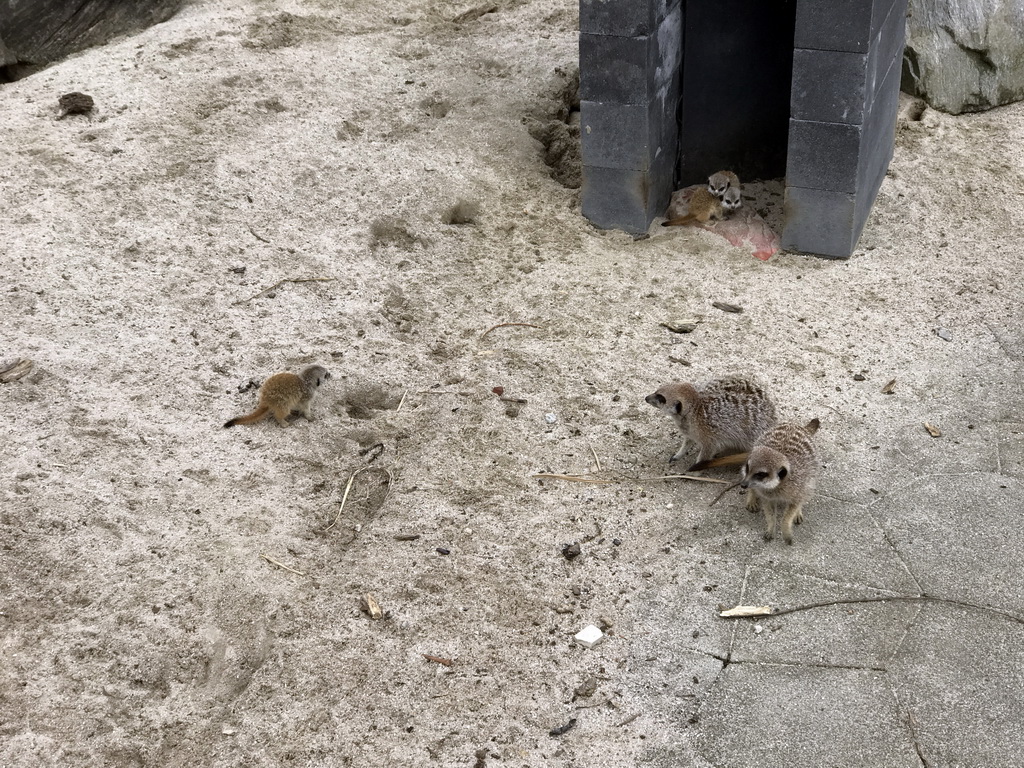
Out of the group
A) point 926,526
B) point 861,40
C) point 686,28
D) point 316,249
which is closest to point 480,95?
point 686,28

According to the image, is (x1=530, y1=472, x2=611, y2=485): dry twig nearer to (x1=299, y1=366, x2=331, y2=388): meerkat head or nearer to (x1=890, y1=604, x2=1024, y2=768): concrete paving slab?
(x1=299, y1=366, x2=331, y2=388): meerkat head

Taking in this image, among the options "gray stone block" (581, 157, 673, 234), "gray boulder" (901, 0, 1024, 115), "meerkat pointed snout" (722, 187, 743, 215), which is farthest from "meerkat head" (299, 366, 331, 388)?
"gray boulder" (901, 0, 1024, 115)

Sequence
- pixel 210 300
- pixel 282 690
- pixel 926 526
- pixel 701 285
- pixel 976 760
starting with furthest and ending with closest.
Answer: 1. pixel 701 285
2. pixel 210 300
3. pixel 926 526
4. pixel 282 690
5. pixel 976 760

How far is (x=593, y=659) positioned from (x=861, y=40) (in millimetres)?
3533

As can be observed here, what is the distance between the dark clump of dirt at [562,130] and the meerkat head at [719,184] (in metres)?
0.82

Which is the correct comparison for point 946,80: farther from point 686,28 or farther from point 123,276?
point 123,276

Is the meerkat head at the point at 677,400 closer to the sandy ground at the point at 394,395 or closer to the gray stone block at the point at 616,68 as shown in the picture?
the sandy ground at the point at 394,395

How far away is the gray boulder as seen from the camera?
7266 millimetres

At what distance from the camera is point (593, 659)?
11.5 ft

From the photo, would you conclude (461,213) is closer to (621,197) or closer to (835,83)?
(621,197)

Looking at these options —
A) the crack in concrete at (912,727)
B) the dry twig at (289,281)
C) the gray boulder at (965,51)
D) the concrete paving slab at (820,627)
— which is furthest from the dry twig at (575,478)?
the gray boulder at (965,51)

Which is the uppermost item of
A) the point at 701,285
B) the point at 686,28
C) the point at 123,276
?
the point at 686,28

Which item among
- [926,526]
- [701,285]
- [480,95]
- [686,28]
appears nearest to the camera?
[926,526]

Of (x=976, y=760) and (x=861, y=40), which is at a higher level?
(x=861, y=40)
